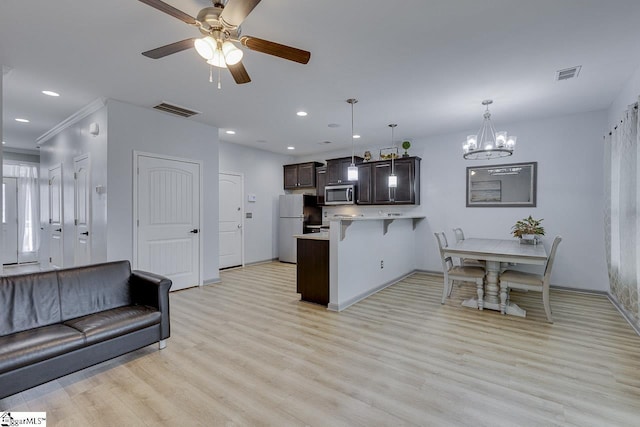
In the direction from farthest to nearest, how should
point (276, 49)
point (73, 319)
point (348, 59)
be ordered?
1. point (348, 59)
2. point (73, 319)
3. point (276, 49)

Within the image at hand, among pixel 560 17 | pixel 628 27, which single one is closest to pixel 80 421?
pixel 560 17

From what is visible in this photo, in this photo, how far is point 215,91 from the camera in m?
3.68

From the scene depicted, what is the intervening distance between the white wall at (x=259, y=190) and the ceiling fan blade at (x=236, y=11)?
468 centimetres

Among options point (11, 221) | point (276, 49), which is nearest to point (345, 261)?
point (276, 49)

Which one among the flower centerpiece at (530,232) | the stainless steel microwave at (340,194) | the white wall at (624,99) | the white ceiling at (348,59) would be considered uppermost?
the white ceiling at (348,59)

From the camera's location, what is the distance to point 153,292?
2.69m

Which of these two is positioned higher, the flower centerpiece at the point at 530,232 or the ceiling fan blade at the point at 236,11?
the ceiling fan blade at the point at 236,11

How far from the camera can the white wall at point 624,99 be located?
3049 millimetres

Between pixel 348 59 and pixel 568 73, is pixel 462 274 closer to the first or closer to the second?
pixel 568 73

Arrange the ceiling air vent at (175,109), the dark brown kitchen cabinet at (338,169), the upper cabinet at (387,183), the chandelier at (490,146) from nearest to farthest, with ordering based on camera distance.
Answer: the chandelier at (490,146) < the ceiling air vent at (175,109) < the upper cabinet at (387,183) < the dark brown kitchen cabinet at (338,169)

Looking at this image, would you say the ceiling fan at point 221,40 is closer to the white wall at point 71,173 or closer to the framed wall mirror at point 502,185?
the white wall at point 71,173

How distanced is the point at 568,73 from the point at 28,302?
17.7ft

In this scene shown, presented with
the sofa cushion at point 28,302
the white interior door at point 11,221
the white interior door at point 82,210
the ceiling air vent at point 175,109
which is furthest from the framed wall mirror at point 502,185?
the white interior door at point 11,221

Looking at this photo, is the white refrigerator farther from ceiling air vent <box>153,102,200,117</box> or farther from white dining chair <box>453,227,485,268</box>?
white dining chair <box>453,227,485,268</box>
